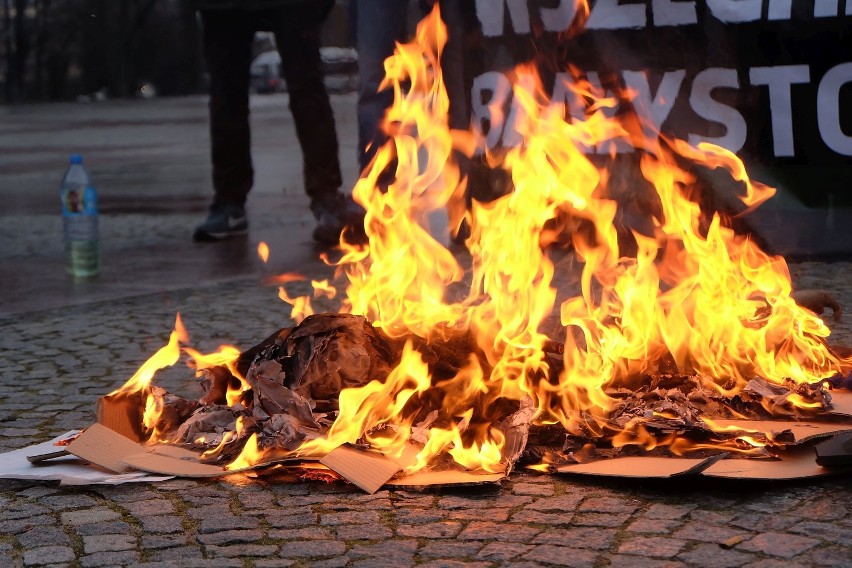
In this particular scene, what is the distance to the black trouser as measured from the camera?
1039 cm

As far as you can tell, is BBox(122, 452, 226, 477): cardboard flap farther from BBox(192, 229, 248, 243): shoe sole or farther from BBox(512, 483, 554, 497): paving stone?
BBox(192, 229, 248, 243): shoe sole

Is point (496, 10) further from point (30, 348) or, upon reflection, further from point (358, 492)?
point (358, 492)

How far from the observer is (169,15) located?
11.6 metres

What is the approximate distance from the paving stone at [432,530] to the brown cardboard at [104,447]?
44.8 inches

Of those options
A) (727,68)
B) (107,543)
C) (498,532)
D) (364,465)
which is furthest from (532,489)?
(727,68)

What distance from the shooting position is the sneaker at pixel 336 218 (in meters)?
10.2

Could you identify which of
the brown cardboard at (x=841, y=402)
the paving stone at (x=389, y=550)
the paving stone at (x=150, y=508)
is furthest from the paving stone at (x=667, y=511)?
the paving stone at (x=150, y=508)

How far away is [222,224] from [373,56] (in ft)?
6.84

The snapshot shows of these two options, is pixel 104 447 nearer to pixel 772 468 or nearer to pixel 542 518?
pixel 542 518

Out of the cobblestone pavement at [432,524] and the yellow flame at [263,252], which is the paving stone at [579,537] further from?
the yellow flame at [263,252]

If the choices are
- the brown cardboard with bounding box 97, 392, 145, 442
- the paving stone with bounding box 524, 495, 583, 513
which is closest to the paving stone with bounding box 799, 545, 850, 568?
the paving stone with bounding box 524, 495, 583, 513

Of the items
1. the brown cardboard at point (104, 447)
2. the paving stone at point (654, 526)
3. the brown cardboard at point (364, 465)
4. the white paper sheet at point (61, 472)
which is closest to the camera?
the paving stone at point (654, 526)

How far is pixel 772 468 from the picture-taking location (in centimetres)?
425

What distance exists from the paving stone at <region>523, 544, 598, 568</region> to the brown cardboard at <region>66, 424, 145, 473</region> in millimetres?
1564
